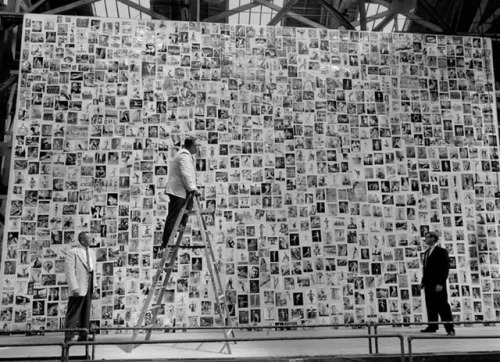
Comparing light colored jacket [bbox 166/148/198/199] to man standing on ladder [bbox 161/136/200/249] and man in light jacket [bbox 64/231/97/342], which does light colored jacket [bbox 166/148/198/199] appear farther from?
man in light jacket [bbox 64/231/97/342]

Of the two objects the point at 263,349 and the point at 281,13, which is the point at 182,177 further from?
the point at 281,13

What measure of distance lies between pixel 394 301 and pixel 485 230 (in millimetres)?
2285

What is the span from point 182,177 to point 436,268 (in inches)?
172

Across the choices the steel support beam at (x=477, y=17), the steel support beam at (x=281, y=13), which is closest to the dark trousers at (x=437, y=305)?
the steel support beam at (x=281, y=13)

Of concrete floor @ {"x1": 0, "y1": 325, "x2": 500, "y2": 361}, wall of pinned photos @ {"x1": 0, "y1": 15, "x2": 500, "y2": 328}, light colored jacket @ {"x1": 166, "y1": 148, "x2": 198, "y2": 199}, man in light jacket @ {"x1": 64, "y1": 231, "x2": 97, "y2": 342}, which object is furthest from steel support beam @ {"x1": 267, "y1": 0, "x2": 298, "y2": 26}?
concrete floor @ {"x1": 0, "y1": 325, "x2": 500, "y2": 361}

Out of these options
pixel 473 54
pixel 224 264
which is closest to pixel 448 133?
pixel 473 54

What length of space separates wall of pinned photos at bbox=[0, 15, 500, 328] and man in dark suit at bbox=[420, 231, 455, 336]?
886mm

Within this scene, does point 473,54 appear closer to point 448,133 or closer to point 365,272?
point 448,133

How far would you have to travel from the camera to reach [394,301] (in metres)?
8.65

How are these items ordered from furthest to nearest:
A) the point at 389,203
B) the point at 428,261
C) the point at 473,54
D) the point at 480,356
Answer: the point at 473,54 < the point at 389,203 < the point at 428,261 < the point at 480,356

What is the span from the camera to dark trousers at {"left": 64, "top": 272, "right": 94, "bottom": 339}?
22.4ft

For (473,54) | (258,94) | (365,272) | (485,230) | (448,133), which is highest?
(473,54)

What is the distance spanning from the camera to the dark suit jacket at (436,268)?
25.0 ft

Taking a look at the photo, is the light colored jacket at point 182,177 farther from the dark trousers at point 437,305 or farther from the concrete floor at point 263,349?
the dark trousers at point 437,305
